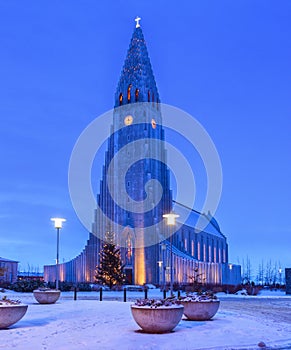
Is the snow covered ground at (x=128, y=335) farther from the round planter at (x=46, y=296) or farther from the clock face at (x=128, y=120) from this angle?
the clock face at (x=128, y=120)

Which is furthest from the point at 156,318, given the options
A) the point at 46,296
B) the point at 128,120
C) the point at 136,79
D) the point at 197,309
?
the point at 136,79

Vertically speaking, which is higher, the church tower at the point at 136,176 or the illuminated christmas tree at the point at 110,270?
the church tower at the point at 136,176

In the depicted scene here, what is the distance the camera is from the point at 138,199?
80.4 m

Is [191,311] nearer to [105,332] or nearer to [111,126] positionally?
[105,332]

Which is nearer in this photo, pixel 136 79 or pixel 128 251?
pixel 128 251

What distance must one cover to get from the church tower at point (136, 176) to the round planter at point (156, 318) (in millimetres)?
64182

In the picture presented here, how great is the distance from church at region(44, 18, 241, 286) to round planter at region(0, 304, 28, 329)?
58055 mm

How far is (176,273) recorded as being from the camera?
245 ft

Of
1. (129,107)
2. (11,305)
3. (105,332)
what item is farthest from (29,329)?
(129,107)

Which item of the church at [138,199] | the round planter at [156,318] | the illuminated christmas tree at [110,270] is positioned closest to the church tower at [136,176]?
the church at [138,199]

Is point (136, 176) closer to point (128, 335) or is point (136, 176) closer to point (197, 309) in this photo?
point (197, 309)

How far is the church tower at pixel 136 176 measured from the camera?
77.9 metres

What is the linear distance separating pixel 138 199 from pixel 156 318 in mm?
67335

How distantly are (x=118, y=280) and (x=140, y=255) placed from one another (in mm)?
11754
